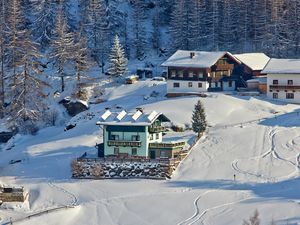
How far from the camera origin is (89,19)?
9681cm

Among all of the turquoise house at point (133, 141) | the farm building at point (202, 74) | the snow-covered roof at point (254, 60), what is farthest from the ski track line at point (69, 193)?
the snow-covered roof at point (254, 60)

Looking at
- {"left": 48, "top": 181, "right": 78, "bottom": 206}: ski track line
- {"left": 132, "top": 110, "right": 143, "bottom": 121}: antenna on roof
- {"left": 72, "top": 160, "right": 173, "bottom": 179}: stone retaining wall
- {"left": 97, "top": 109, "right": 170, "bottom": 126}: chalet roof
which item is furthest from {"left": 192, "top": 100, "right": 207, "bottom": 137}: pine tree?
{"left": 48, "top": 181, "right": 78, "bottom": 206}: ski track line

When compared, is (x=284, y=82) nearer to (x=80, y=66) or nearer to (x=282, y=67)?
(x=282, y=67)

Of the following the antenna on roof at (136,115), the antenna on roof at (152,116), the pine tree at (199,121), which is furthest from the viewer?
the pine tree at (199,121)

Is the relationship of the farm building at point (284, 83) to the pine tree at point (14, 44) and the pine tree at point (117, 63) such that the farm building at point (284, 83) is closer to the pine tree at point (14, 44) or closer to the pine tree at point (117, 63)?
the pine tree at point (117, 63)

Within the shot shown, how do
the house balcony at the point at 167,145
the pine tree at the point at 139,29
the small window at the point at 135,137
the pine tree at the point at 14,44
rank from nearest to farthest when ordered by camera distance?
the house balcony at the point at 167,145 < the small window at the point at 135,137 < the pine tree at the point at 14,44 < the pine tree at the point at 139,29

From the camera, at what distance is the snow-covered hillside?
48.3 meters

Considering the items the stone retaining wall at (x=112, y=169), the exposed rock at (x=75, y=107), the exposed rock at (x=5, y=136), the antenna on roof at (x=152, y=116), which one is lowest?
the stone retaining wall at (x=112, y=169)

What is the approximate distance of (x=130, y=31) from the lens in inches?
3949

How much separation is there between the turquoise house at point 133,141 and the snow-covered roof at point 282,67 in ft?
62.7

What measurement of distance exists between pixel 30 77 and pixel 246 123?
22.2 meters

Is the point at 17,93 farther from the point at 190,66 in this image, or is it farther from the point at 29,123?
the point at 190,66

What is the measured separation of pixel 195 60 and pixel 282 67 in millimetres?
8499

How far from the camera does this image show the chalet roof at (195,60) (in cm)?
7744
